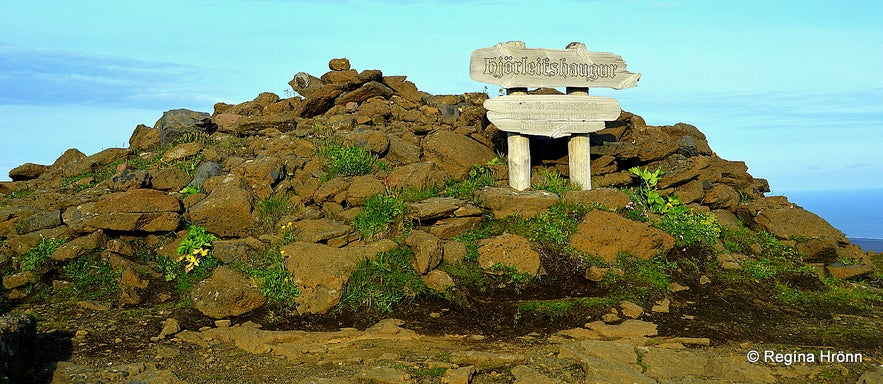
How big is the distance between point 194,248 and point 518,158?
18.5ft

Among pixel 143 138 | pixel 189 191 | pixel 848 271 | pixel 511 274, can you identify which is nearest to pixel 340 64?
pixel 143 138

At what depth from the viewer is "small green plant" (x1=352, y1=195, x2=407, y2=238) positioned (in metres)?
11.2

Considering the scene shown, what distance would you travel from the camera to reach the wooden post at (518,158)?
42.4 feet

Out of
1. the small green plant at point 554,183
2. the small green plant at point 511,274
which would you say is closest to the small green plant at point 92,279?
the small green plant at point 511,274

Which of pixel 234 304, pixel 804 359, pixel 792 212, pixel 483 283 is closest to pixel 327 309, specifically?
pixel 234 304

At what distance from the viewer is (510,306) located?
985cm

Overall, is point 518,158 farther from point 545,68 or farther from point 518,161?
point 545,68

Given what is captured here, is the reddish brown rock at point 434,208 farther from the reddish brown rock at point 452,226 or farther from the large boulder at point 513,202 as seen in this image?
the large boulder at point 513,202

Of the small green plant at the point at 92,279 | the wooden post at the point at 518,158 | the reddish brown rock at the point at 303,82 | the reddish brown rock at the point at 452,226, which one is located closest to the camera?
the small green plant at the point at 92,279

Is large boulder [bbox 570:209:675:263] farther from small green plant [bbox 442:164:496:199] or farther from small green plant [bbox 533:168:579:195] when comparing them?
→ small green plant [bbox 442:164:496:199]

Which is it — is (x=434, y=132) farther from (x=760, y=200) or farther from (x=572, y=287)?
(x=760, y=200)

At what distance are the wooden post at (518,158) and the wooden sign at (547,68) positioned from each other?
0.35 m

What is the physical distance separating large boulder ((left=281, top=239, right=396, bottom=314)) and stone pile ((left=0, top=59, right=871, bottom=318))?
0.02 metres

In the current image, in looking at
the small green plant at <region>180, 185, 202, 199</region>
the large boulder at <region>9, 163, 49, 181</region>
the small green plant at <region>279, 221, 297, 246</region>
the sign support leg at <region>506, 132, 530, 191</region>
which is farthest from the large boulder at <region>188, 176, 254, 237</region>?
the large boulder at <region>9, 163, 49, 181</region>
